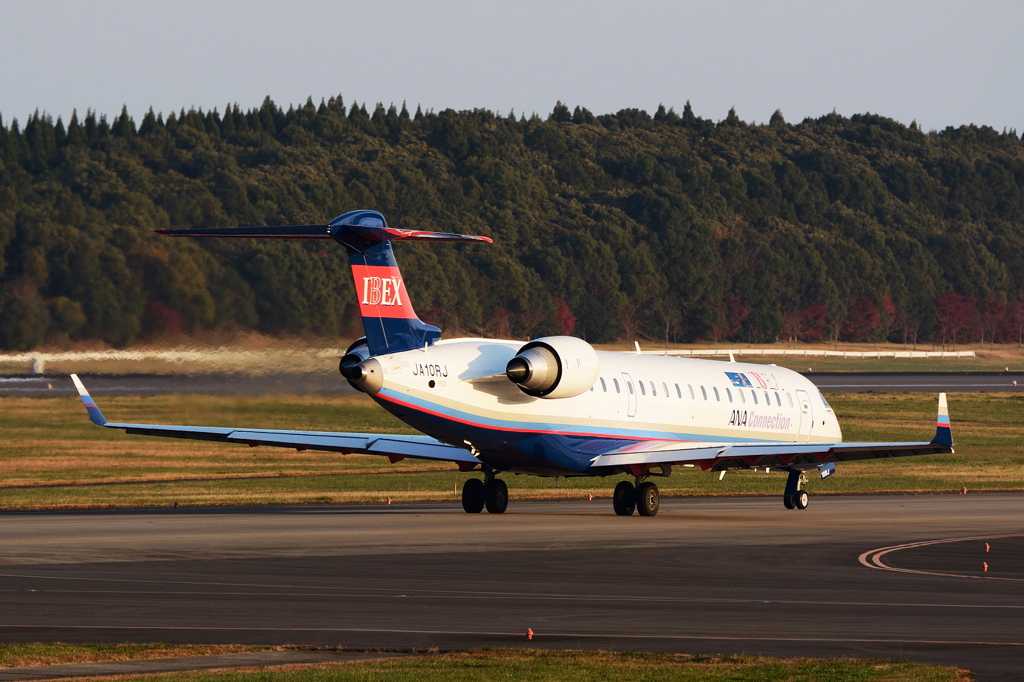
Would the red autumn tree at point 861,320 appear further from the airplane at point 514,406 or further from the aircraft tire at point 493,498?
the aircraft tire at point 493,498

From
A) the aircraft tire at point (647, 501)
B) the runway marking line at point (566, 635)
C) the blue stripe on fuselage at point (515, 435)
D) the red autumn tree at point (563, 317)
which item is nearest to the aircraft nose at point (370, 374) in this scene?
the blue stripe on fuselage at point (515, 435)

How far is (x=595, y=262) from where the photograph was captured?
549 ft

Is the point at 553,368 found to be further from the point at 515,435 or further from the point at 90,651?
the point at 90,651

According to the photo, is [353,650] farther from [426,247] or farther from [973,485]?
[426,247]

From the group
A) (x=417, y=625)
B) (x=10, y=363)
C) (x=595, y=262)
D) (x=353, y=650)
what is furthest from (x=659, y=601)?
(x=595, y=262)

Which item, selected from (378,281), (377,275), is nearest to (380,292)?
(378,281)

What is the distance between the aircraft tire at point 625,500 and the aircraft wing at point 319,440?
3808 millimetres

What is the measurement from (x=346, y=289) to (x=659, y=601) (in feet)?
112

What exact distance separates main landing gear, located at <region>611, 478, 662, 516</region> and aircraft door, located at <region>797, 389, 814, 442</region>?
30.7 ft

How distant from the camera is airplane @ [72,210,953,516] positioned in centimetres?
3428

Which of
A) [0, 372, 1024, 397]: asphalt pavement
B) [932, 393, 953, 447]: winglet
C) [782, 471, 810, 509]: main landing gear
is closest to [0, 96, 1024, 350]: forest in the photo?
[0, 372, 1024, 397]: asphalt pavement

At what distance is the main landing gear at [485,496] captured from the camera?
38344 millimetres

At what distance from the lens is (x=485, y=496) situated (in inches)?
1513

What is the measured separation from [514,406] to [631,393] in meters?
4.27
